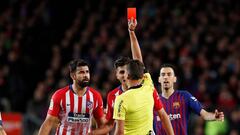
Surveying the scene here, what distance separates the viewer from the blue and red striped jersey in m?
10.2

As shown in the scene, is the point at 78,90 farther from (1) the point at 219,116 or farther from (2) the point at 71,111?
(1) the point at 219,116

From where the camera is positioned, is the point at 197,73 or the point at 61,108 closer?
the point at 61,108

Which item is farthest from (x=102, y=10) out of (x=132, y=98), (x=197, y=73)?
(x=132, y=98)

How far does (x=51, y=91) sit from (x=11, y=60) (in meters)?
1.48

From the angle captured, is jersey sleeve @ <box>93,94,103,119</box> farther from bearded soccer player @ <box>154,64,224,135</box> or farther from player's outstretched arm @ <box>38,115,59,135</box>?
bearded soccer player @ <box>154,64,224,135</box>

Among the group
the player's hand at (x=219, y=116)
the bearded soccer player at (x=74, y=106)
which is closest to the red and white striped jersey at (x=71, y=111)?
the bearded soccer player at (x=74, y=106)

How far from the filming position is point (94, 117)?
1008 centimetres

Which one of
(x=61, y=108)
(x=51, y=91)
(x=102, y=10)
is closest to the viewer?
(x=61, y=108)

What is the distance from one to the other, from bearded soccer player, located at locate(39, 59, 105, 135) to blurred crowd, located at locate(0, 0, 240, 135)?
578 cm

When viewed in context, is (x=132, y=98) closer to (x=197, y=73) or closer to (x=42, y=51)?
(x=197, y=73)

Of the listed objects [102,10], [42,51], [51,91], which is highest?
[102,10]

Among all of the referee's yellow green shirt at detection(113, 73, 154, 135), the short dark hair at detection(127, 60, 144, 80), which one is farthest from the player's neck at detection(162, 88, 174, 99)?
the short dark hair at detection(127, 60, 144, 80)

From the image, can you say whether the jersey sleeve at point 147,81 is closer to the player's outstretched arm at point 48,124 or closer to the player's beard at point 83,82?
the player's beard at point 83,82

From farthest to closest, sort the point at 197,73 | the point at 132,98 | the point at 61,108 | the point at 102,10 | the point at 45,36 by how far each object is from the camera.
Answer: the point at 102,10 < the point at 45,36 < the point at 197,73 < the point at 61,108 < the point at 132,98
